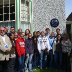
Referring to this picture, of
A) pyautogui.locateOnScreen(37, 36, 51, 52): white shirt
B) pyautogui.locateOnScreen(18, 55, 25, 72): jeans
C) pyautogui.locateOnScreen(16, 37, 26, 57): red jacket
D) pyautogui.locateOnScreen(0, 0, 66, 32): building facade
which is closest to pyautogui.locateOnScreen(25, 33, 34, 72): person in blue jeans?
pyautogui.locateOnScreen(18, 55, 25, 72): jeans

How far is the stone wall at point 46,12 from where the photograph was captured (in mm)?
23766

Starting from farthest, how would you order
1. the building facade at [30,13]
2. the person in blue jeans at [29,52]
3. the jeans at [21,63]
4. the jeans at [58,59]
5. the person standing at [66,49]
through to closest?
the building facade at [30,13], the jeans at [58,59], the person standing at [66,49], the person in blue jeans at [29,52], the jeans at [21,63]

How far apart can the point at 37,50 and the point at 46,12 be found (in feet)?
18.4

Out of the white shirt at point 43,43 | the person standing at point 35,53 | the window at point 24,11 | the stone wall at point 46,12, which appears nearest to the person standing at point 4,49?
the person standing at point 35,53

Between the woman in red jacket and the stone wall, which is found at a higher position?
the stone wall

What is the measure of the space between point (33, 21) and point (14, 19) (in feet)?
6.58

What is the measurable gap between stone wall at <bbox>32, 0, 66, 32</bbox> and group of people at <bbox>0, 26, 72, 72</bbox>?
360 cm

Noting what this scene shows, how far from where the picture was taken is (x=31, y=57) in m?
18.8

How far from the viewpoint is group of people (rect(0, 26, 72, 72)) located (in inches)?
689

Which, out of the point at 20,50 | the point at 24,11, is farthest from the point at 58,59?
the point at 24,11

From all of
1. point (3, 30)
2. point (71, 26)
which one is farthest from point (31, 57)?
point (71, 26)

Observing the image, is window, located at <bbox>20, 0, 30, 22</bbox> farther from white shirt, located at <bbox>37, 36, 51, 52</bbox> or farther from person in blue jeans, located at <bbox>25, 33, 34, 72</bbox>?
person in blue jeans, located at <bbox>25, 33, 34, 72</bbox>

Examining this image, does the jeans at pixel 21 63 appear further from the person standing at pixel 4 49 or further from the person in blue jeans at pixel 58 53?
the person in blue jeans at pixel 58 53

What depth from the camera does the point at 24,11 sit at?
2228 centimetres
